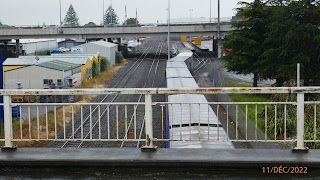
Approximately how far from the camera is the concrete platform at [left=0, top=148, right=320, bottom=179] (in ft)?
18.9

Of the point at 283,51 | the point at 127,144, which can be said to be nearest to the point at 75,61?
the point at 283,51

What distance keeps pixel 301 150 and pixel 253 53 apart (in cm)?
2715

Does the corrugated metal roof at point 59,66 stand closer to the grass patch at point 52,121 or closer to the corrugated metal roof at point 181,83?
the grass patch at point 52,121

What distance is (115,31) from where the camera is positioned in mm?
68438

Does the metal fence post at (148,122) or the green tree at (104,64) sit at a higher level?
the metal fence post at (148,122)

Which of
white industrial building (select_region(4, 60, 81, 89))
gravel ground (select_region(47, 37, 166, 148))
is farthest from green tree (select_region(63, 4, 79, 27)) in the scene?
white industrial building (select_region(4, 60, 81, 89))

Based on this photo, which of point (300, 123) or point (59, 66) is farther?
point (59, 66)

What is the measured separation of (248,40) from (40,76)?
51.9 ft

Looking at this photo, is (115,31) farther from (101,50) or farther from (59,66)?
(59,66)

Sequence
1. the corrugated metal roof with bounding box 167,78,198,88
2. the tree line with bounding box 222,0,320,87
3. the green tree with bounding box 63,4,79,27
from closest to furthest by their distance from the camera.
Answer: the corrugated metal roof with bounding box 167,78,198,88
the tree line with bounding box 222,0,320,87
the green tree with bounding box 63,4,79,27

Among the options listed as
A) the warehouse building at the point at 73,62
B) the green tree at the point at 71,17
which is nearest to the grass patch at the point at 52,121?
the warehouse building at the point at 73,62

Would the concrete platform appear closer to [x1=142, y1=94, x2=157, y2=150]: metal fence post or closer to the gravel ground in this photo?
[x1=142, y1=94, x2=157, y2=150]: metal fence post

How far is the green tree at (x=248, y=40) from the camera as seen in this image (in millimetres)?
33016

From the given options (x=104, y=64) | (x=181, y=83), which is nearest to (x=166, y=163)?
(x=181, y=83)
